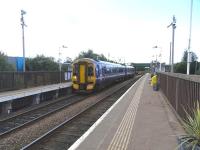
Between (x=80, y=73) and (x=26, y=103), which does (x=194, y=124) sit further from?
(x=80, y=73)

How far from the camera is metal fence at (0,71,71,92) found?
22895 millimetres

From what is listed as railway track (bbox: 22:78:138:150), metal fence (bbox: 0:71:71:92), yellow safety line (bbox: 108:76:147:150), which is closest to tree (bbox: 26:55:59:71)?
metal fence (bbox: 0:71:71:92)

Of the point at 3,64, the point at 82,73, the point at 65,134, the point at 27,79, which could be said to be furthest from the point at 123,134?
the point at 3,64

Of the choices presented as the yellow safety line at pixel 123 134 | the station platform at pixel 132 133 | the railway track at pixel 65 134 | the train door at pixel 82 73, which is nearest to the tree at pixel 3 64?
the train door at pixel 82 73

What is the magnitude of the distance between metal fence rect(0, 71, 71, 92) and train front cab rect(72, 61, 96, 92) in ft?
11.3

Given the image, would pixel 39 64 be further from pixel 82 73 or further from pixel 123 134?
pixel 123 134

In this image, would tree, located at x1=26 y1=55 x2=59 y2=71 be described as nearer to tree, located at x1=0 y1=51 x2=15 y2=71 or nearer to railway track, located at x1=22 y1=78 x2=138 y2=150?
tree, located at x1=0 y1=51 x2=15 y2=71

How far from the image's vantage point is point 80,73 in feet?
89.4

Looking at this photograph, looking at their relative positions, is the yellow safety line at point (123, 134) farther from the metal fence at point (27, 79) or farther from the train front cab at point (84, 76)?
the train front cab at point (84, 76)

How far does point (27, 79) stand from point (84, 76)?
15.1 feet

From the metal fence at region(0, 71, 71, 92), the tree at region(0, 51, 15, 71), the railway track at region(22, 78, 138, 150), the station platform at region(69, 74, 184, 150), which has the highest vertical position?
the tree at region(0, 51, 15, 71)

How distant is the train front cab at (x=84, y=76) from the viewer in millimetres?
26875

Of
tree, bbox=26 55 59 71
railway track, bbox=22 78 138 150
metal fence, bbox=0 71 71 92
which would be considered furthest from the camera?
tree, bbox=26 55 59 71

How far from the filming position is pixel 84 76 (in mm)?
27109
